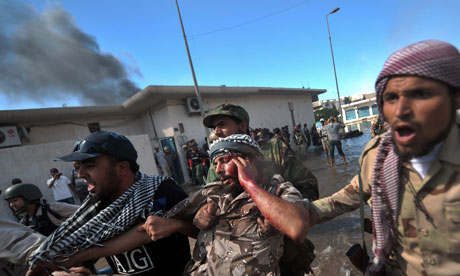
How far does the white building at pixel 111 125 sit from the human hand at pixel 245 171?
8.18 metres

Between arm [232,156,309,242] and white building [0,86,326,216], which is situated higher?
white building [0,86,326,216]

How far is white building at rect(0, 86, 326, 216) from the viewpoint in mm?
6887

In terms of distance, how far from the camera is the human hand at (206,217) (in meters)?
1.33

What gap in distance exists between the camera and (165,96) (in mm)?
10047

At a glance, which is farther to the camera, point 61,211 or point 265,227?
point 61,211

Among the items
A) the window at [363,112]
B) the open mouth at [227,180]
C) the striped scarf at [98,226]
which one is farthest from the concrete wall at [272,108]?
the window at [363,112]

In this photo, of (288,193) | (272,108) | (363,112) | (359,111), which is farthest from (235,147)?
(359,111)

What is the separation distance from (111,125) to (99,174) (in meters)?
11.7

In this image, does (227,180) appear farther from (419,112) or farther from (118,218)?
(419,112)

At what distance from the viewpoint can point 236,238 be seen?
4.16ft

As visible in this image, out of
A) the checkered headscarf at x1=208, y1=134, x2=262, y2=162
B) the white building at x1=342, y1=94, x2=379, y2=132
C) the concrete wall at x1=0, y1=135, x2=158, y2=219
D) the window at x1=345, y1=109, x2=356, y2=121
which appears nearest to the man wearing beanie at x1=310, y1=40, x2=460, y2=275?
the checkered headscarf at x1=208, y1=134, x2=262, y2=162

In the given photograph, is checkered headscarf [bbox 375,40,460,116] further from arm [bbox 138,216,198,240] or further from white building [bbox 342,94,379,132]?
white building [bbox 342,94,379,132]

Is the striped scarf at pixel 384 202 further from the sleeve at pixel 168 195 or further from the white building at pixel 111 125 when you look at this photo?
the white building at pixel 111 125

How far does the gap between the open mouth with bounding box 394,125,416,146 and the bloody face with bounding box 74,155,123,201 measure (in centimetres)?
171
